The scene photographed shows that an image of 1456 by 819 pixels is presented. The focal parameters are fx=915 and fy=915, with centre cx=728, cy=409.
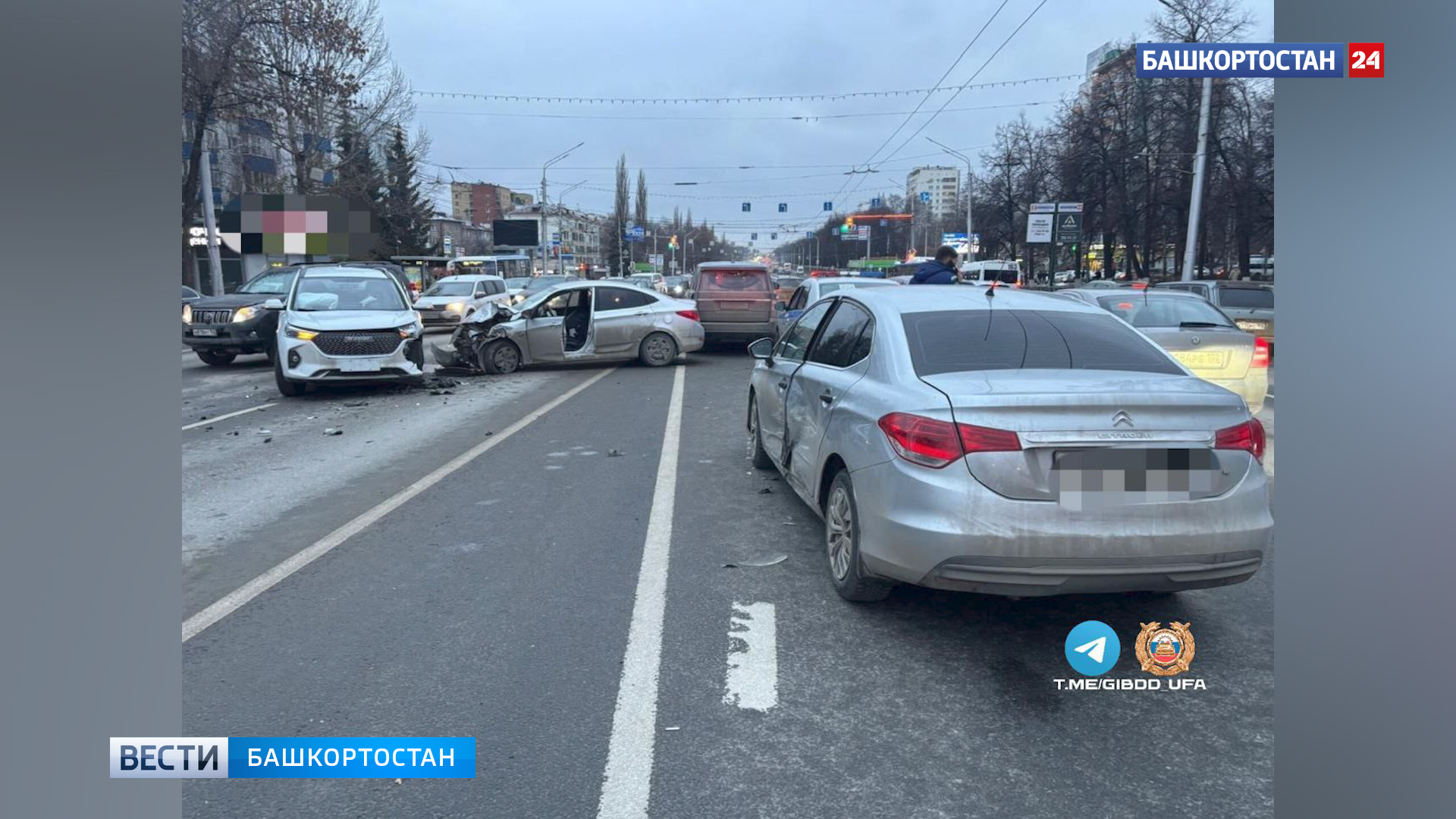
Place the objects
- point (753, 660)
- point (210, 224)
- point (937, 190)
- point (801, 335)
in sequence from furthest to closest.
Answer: point (937, 190) → point (210, 224) → point (801, 335) → point (753, 660)

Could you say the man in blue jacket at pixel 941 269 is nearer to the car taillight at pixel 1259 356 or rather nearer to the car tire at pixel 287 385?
the car taillight at pixel 1259 356

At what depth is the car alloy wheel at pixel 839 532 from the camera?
4504 mm

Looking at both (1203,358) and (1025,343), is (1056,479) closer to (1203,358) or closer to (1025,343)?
(1025,343)

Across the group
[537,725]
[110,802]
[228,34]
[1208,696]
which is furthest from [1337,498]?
[228,34]

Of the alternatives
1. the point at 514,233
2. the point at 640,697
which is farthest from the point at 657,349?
the point at 514,233

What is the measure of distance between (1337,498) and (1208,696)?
2797 mm

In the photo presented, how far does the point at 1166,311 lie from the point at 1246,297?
7.34 meters

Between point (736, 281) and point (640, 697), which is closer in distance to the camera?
point (640, 697)

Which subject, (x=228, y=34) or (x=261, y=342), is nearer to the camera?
(x=261, y=342)

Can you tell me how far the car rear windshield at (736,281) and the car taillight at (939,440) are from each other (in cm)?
1415

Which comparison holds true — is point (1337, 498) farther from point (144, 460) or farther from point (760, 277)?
point (760, 277)

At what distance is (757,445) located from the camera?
763cm

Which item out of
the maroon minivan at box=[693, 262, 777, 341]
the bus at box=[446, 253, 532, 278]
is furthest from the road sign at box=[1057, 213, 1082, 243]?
the bus at box=[446, 253, 532, 278]

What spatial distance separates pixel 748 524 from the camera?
6031mm
